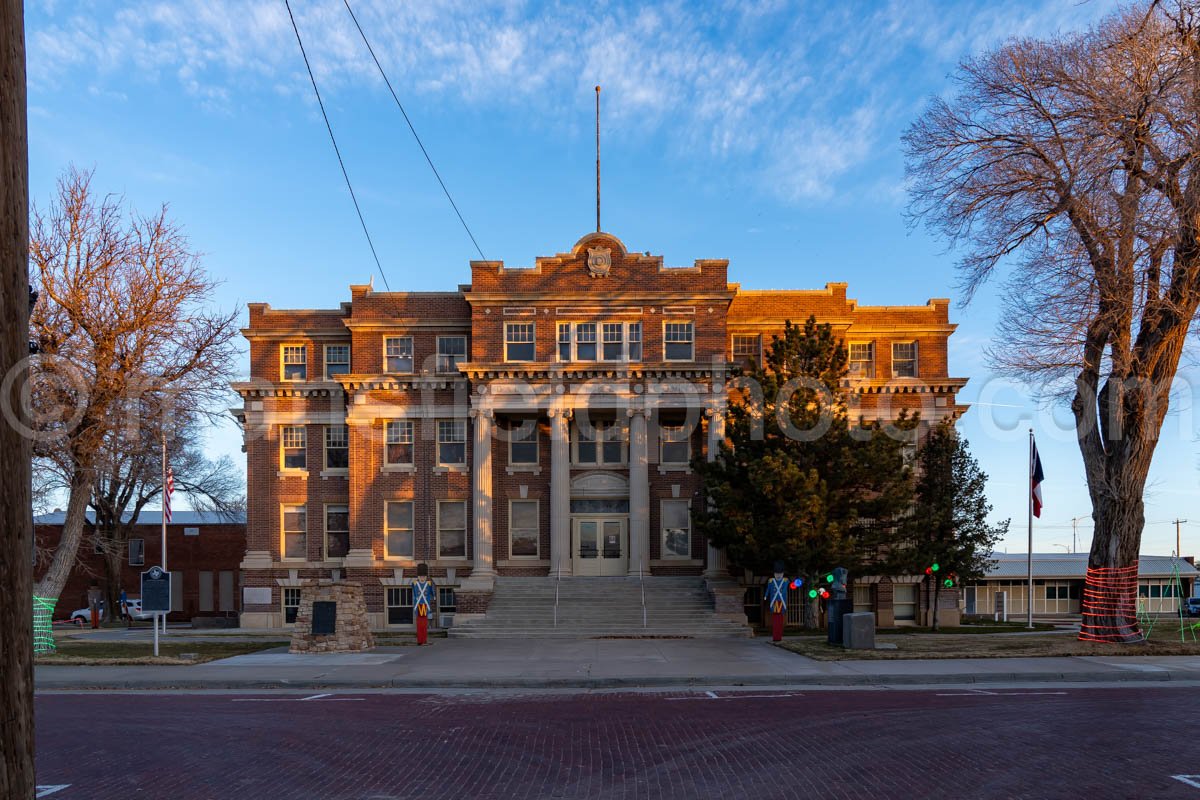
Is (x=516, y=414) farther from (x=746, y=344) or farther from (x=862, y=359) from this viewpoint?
(x=862, y=359)

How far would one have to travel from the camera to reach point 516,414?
1409 inches

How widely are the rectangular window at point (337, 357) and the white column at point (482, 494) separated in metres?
6.79

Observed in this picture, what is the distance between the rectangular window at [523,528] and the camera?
120 ft

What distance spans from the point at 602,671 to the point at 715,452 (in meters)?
15.3

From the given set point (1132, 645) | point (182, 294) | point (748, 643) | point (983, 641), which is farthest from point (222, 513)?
point (1132, 645)

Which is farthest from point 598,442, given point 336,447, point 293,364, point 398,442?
point 293,364

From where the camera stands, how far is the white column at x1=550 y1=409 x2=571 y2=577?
34.5 m

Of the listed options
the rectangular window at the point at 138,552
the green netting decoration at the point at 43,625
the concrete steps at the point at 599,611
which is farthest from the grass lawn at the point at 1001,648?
the rectangular window at the point at 138,552

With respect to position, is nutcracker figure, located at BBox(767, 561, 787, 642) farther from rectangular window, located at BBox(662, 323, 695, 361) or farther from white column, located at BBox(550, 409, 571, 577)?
rectangular window, located at BBox(662, 323, 695, 361)

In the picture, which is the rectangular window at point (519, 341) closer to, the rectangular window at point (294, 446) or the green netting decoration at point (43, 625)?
the rectangular window at point (294, 446)

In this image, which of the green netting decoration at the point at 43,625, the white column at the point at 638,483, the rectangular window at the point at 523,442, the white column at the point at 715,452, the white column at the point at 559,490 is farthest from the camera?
the rectangular window at the point at 523,442

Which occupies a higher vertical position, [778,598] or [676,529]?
[676,529]

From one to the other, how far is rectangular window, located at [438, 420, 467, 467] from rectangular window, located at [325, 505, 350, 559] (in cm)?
455

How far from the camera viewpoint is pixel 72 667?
21.4 m
